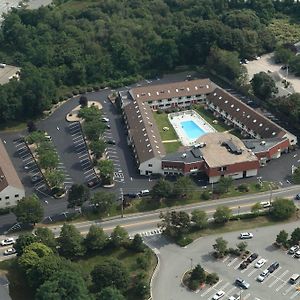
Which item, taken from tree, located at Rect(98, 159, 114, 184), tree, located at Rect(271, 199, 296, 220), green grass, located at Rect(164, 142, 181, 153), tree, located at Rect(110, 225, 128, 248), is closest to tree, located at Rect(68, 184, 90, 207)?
tree, located at Rect(98, 159, 114, 184)

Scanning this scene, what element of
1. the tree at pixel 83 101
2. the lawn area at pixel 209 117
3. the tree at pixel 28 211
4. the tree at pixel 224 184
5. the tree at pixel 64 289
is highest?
the tree at pixel 64 289

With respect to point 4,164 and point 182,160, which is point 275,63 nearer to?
point 182,160

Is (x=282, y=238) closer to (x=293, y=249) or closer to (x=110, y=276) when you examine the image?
(x=293, y=249)

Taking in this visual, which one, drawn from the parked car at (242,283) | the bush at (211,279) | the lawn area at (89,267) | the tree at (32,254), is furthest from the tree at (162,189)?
the tree at (32,254)

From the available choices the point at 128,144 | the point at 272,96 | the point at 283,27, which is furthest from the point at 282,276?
the point at 283,27

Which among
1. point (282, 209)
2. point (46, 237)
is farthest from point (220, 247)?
point (46, 237)

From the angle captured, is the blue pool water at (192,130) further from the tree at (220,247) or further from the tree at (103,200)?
the tree at (220,247)

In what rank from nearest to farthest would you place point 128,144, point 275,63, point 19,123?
point 128,144 < point 19,123 < point 275,63
